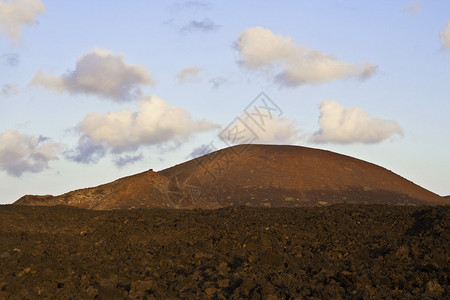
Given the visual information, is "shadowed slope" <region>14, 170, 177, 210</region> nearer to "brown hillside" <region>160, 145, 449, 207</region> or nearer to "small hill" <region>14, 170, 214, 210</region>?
"small hill" <region>14, 170, 214, 210</region>

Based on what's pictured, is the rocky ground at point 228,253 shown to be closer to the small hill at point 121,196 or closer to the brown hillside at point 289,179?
the small hill at point 121,196

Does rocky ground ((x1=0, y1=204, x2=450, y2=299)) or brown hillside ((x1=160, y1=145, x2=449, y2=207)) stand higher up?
brown hillside ((x1=160, y1=145, x2=449, y2=207))

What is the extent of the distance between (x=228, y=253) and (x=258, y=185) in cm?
3055

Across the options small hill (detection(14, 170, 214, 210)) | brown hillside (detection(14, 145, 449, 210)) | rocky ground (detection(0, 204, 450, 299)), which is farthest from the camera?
brown hillside (detection(14, 145, 449, 210))

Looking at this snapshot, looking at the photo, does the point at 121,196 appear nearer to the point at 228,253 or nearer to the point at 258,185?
the point at 258,185

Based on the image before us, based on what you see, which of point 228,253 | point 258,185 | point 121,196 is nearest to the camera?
point 228,253

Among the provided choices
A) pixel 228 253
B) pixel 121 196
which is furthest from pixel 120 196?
pixel 228 253

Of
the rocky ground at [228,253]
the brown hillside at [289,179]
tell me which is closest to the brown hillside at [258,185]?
the brown hillside at [289,179]

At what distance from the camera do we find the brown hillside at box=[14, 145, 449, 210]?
96.7 ft

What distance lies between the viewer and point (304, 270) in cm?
1042

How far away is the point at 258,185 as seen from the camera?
42.3 m

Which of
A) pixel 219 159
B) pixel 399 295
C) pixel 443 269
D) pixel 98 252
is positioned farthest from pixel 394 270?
pixel 219 159

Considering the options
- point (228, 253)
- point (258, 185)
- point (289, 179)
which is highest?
point (289, 179)

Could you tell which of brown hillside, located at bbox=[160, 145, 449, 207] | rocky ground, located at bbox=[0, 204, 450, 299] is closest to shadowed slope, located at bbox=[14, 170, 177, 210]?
brown hillside, located at bbox=[160, 145, 449, 207]
